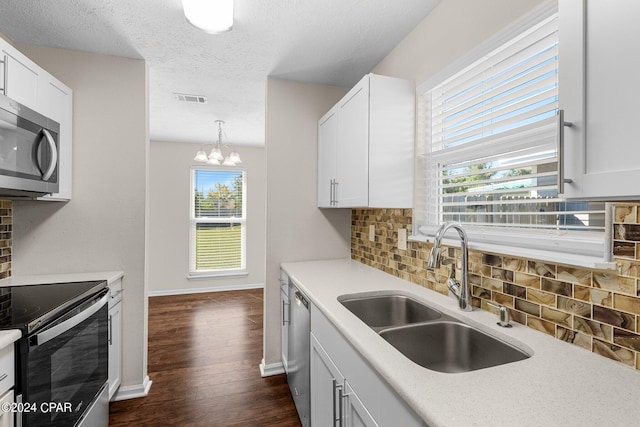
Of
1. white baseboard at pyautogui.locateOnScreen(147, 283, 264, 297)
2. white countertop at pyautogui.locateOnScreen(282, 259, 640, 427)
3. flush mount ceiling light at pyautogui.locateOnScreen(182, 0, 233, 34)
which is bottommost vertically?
white baseboard at pyautogui.locateOnScreen(147, 283, 264, 297)

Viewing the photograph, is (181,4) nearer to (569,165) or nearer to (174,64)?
(174,64)

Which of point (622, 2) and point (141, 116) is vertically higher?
point (141, 116)

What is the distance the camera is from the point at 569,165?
0.70 metres

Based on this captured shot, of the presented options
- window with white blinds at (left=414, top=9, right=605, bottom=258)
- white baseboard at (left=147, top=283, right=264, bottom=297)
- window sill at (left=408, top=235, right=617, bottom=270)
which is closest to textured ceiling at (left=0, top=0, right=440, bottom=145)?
window with white blinds at (left=414, top=9, right=605, bottom=258)

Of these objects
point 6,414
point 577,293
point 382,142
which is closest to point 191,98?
point 382,142

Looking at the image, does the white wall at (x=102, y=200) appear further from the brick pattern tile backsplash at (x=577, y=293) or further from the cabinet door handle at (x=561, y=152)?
the cabinet door handle at (x=561, y=152)

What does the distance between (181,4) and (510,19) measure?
1.62 metres

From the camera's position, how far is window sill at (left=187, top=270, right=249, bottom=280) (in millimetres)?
4840

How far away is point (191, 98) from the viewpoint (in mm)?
2977

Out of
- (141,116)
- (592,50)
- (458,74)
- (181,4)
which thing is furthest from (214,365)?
(592,50)

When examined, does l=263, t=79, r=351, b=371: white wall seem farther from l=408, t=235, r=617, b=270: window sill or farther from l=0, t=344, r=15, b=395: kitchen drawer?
l=0, t=344, r=15, b=395: kitchen drawer

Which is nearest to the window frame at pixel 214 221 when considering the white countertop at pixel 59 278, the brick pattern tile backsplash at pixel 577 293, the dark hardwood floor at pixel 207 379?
the dark hardwood floor at pixel 207 379

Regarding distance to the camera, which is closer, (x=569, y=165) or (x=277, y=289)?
(x=569, y=165)

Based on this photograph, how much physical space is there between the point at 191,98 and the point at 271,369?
258 centimetres
